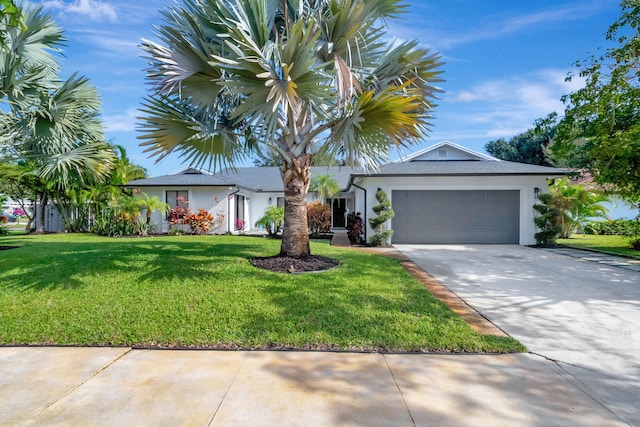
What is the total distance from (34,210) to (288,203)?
62.2 ft

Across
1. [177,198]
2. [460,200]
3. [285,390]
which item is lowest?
[285,390]

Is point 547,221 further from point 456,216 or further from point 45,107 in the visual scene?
point 45,107

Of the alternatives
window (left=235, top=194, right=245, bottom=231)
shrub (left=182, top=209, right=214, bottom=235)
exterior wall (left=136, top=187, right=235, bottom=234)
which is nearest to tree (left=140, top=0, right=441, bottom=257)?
shrub (left=182, top=209, right=214, bottom=235)

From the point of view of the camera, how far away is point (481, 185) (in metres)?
13.6

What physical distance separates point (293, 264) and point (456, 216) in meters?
9.27

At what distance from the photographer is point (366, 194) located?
13.8m

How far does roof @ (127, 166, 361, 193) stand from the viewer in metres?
Result: 17.6

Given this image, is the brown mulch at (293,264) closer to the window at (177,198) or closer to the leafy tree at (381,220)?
the leafy tree at (381,220)

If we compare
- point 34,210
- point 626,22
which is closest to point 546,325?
point 626,22

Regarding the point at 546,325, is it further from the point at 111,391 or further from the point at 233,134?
the point at 233,134

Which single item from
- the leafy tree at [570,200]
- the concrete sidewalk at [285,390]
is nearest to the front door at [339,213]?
the leafy tree at [570,200]

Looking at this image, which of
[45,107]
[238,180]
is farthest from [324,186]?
[45,107]

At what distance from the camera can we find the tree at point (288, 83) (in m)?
5.38

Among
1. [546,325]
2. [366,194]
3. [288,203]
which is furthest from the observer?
[366,194]
